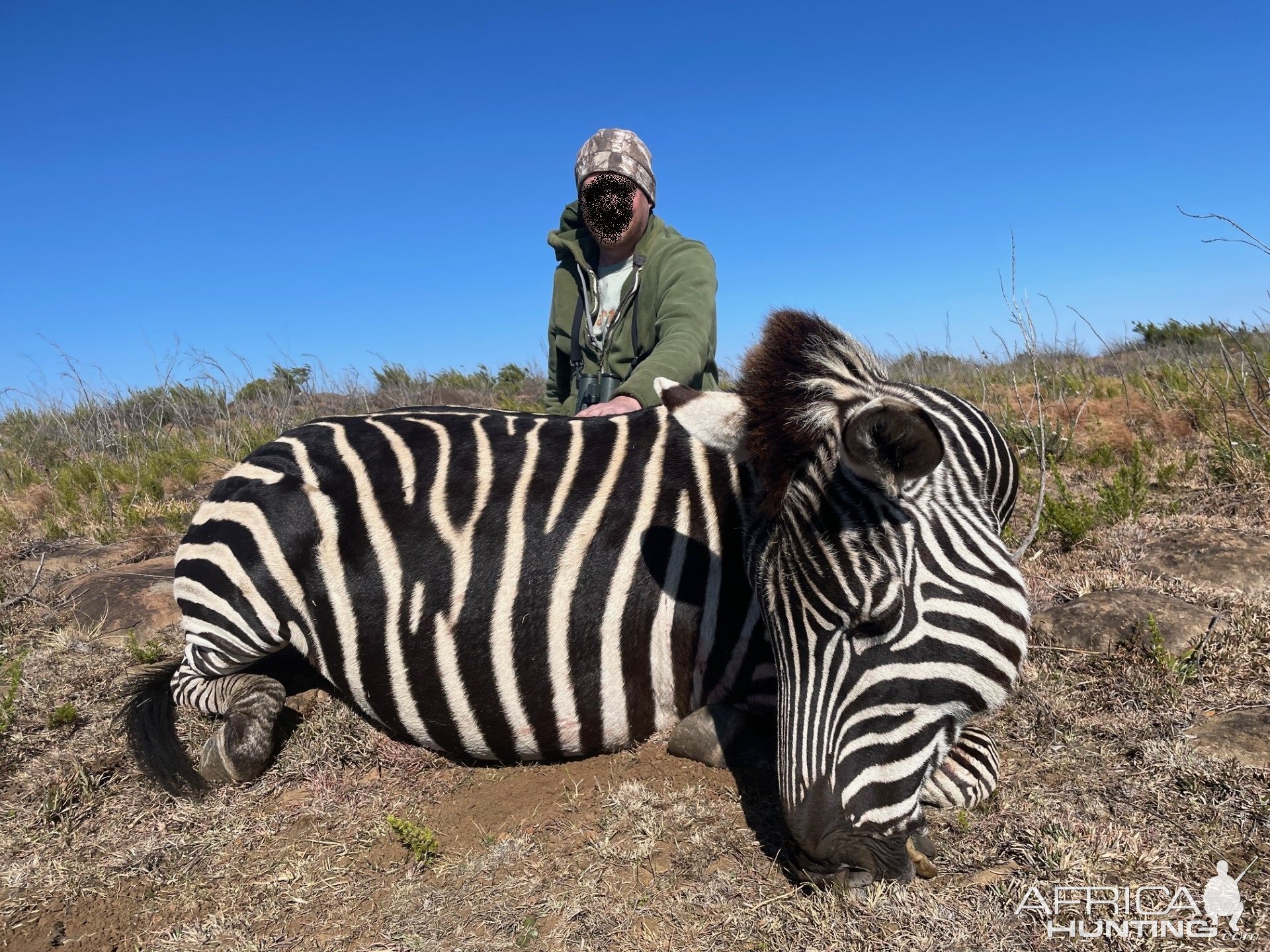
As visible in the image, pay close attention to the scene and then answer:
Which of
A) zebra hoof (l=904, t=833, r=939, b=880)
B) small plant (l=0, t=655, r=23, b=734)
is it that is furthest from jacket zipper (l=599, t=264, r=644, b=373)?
small plant (l=0, t=655, r=23, b=734)

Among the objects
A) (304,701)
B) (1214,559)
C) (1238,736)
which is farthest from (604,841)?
(1214,559)

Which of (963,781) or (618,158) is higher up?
(618,158)

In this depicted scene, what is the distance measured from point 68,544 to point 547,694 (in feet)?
18.1

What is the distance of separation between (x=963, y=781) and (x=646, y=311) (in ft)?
10.4

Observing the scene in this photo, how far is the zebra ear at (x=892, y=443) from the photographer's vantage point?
1.65m

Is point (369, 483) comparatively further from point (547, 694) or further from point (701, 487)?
point (701, 487)

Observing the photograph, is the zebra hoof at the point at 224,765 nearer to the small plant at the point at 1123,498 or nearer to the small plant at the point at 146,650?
the small plant at the point at 146,650

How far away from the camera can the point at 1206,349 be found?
14.3 metres

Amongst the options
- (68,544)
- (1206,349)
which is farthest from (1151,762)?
(1206,349)

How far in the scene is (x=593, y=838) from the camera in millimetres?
2396

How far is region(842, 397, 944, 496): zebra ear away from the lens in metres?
1.65

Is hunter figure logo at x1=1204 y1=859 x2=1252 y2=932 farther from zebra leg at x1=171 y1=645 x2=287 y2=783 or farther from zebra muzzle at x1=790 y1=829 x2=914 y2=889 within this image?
zebra leg at x1=171 y1=645 x2=287 y2=783

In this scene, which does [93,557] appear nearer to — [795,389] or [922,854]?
[795,389]

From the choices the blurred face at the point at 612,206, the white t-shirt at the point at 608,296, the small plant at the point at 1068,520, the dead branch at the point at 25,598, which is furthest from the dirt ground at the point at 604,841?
the blurred face at the point at 612,206
